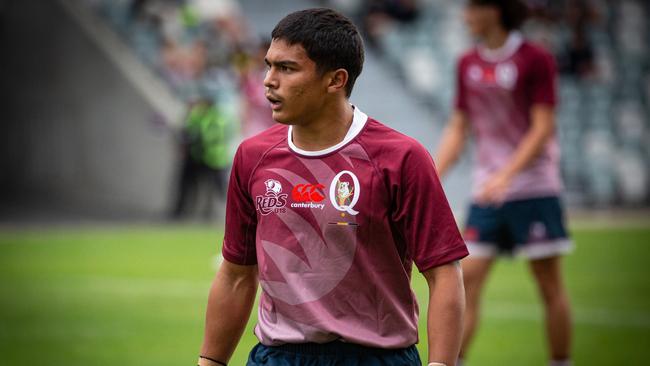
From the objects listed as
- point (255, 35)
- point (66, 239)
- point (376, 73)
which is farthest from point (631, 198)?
point (66, 239)

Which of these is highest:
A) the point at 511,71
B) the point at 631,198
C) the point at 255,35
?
the point at 255,35

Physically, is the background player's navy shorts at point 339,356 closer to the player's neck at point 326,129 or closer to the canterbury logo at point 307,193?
the canterbury logo at point 307,193

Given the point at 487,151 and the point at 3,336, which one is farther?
the point at 3,336

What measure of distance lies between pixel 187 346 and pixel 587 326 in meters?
3.49

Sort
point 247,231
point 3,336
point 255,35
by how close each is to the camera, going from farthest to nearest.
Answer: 1. point 255,35
2. point 3,336
3. point 247,231

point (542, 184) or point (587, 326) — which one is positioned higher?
point (542, 184)

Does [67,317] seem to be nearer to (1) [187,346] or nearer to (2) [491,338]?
(1) [187,346]

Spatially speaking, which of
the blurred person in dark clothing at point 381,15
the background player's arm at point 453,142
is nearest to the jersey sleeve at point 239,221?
the background player's arm at point 453,142

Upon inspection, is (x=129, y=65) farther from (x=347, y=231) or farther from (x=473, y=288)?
(x=347, y=231)

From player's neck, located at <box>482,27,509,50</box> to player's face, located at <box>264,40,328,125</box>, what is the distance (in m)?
3.78

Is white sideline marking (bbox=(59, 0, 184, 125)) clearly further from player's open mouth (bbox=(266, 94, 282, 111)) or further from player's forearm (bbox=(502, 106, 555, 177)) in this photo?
player's open mouth (bbox=(266, 94, 282, 111))

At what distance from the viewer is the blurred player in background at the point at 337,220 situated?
12.6ft

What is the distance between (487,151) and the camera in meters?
7.72

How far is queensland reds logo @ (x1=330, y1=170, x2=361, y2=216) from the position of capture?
390cm
